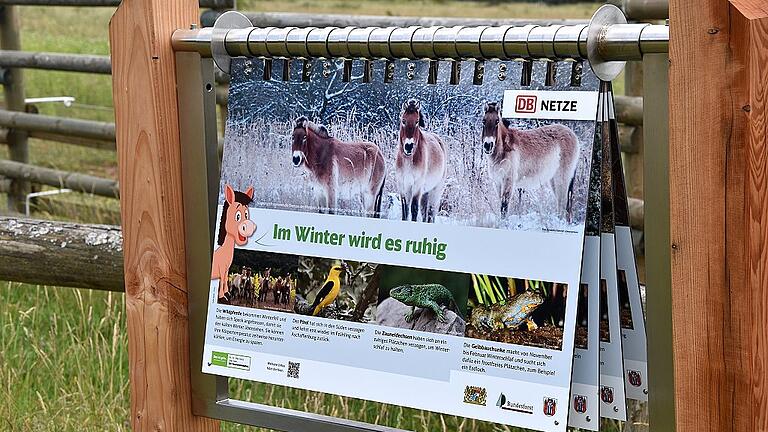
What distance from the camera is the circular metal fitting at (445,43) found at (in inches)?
65.1

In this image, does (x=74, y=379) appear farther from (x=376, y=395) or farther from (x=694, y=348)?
(x=694, y=348)

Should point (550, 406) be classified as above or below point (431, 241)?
below

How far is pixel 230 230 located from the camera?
189 cm

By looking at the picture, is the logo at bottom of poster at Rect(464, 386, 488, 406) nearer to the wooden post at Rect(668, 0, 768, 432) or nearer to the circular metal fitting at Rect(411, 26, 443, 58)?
the wooden post at Rect(668, 0, 768, 432)

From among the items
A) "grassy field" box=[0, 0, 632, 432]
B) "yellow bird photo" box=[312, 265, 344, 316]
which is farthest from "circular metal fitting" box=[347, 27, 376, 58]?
"grassy field" box=[0, 0, 632, 432]

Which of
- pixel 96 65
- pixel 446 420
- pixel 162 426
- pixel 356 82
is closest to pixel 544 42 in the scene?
pixel 356 82

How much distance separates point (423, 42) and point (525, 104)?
201 mm

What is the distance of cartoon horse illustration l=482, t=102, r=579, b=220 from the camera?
1.55m

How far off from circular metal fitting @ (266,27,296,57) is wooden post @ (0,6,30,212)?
5459 mm

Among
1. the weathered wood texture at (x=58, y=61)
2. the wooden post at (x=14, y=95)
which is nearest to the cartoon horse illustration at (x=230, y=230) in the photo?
the weathered wood texture at (x=58, y=61)

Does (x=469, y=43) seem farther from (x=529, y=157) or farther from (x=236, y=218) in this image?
(x=236, y=218)

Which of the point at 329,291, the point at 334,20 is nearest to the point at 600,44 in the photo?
the point at 329,291

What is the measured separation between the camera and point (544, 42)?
5.13ft

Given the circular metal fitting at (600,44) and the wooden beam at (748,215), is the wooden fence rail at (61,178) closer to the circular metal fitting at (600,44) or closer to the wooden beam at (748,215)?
the circular metal fitting at (600,44)
